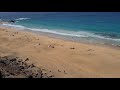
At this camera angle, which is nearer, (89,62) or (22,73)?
(22,73)
